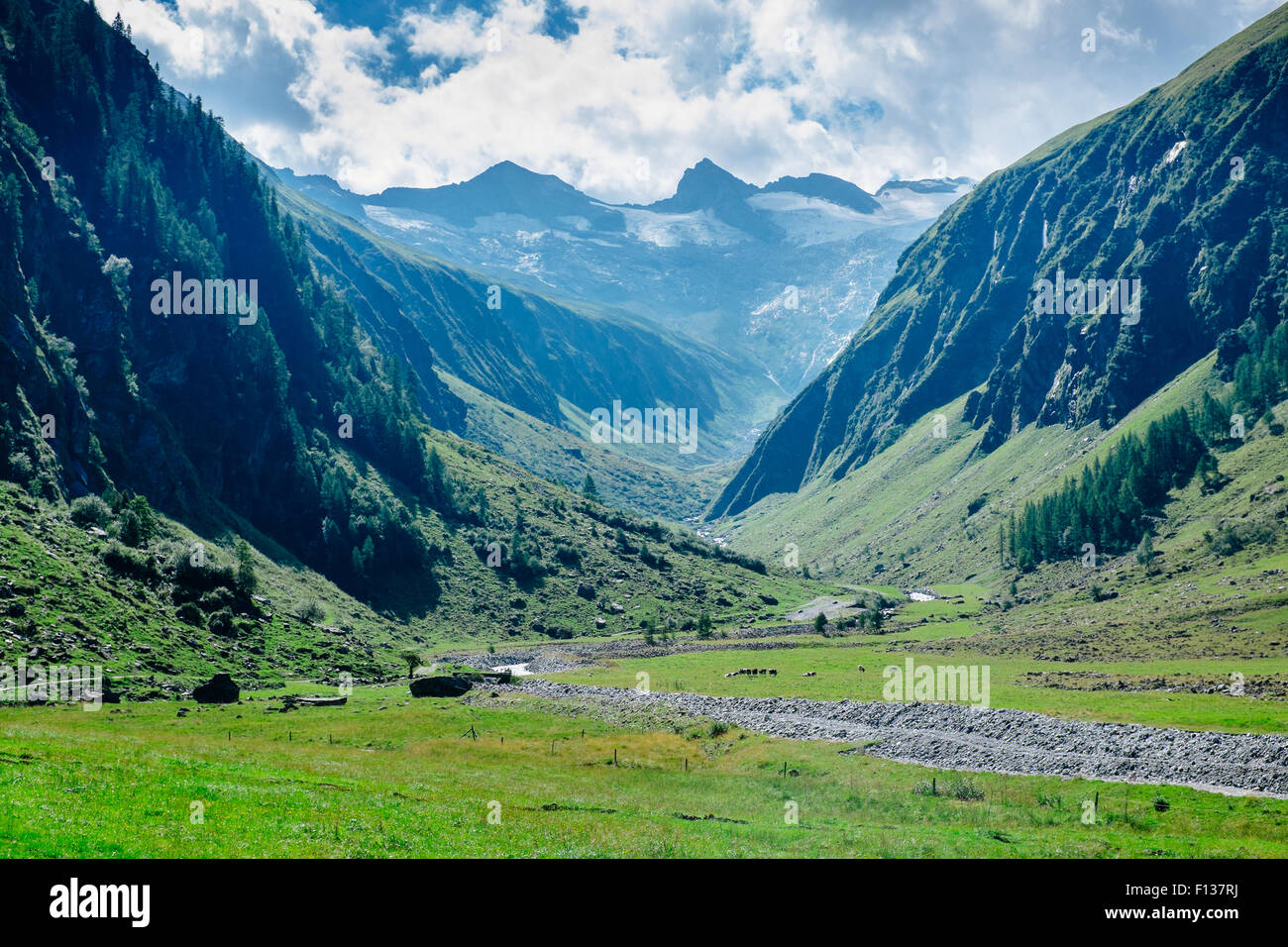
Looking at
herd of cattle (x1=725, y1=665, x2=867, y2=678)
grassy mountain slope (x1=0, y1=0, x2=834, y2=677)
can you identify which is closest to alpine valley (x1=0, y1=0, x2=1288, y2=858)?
grassy mountain slope (x1=0, y1=0, x2=834, y2=677)

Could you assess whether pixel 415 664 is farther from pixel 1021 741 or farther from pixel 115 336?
pixel 115 336

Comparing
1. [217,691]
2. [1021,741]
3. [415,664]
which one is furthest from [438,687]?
[1021,741]

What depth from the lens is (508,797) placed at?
43688 millimetres

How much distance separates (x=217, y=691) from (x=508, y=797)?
163 ft

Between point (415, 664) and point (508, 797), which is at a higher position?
point (508, 797)

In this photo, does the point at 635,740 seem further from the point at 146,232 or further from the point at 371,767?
the point at 146,232

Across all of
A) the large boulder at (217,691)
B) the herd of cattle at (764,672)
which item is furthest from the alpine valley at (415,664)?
the herd of cattle at (764,672)

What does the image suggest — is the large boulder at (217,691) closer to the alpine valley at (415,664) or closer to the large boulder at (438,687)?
the alpine valley at (415,664)

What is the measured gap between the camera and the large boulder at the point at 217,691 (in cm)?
7969

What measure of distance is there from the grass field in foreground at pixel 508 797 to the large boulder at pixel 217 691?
383cm

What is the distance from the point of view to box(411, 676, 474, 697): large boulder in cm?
9831

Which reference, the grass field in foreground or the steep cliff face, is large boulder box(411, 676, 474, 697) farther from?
the steep cliff face

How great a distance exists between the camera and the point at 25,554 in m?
89.8
